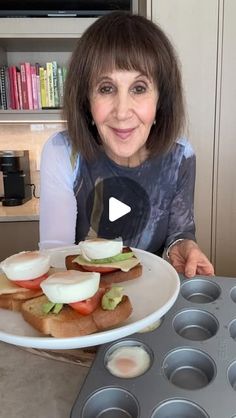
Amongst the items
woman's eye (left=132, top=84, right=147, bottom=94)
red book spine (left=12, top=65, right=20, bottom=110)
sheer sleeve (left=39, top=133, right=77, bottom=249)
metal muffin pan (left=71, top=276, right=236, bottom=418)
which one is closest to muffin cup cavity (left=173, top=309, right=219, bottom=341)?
metal muffin pan (left=71, top=276, right=236, bottom=418)

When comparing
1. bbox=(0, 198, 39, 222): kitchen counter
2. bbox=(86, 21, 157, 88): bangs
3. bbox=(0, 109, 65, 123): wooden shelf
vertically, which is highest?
bbox=(86, 21, 157, 88): bangs

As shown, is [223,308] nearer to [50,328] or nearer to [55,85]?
[50,328]

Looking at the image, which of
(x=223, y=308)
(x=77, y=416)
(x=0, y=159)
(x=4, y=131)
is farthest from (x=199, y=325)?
(x=4, y=131)

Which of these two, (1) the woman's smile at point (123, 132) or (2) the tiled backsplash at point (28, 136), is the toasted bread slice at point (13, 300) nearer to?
(1) the woman's smile at point (123, 132)

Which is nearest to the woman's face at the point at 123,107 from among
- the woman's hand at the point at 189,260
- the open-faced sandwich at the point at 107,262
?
the woman's hand at the point at 189,260

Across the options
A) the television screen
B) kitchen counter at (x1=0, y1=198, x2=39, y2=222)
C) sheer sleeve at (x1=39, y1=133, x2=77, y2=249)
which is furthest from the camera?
kitchen counter at (x1=0, y1=198, x2=39, y2=222)

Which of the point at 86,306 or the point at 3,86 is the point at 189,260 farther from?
the point at 3,86

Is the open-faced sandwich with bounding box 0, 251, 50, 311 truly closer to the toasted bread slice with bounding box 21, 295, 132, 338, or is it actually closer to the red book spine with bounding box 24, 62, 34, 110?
the toasted bread slice with bounding box 21, 295, 132, 338
